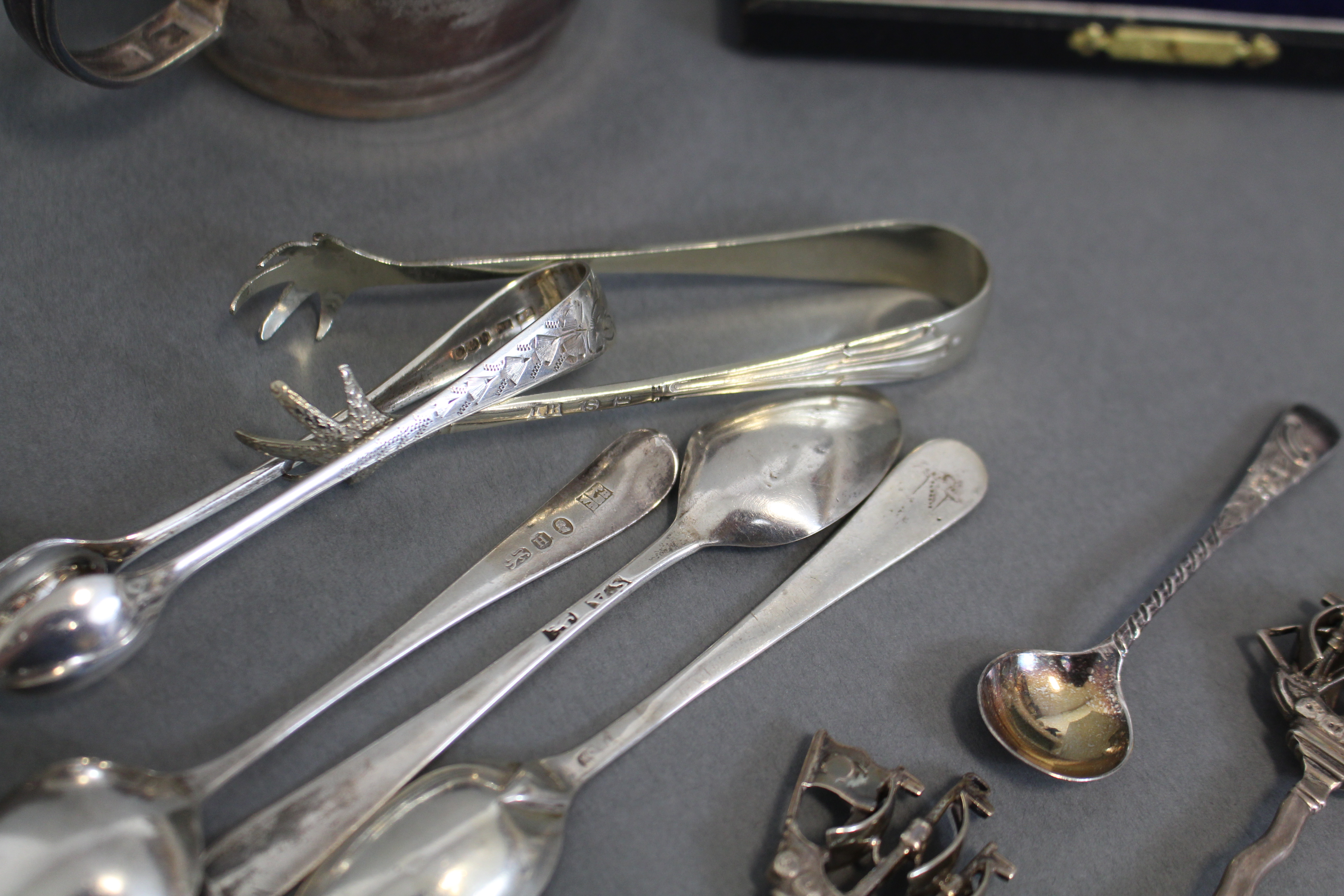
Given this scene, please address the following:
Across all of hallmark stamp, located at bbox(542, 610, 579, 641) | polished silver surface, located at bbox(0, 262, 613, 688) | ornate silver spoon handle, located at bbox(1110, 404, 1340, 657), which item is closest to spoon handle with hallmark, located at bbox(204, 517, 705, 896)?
hallmark stamp, located at bbox(542, 610, 579, 641)

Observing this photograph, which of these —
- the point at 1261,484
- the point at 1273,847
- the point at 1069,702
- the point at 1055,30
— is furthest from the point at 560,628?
the point at 1055,30

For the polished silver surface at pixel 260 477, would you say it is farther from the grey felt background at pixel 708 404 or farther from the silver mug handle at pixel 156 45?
the silver mug handle at pixel 156 45

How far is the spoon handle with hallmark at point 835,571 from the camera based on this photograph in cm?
53

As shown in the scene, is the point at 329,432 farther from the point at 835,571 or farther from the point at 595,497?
the point at 835,571

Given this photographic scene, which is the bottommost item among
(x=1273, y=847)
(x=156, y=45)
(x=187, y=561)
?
(x=1273, y=847)

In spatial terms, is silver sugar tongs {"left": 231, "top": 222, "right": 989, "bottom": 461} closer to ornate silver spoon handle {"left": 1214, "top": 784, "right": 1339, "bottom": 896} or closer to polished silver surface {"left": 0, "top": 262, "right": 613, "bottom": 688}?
polished silver surface {"left": 0, "top": 262, "right": 613, "bottom": 688}

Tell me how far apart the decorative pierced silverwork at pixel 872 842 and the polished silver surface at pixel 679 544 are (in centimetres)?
14

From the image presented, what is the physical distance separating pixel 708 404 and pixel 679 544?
0.47 ft

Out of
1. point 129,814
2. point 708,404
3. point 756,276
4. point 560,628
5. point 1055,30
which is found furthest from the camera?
point 1055,30

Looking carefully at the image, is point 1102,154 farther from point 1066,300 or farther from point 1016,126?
point 1066,300

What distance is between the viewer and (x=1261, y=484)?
0.73 metres

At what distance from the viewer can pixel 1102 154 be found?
3.28 ft

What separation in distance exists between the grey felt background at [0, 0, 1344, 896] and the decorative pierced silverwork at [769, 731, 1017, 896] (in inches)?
0.9

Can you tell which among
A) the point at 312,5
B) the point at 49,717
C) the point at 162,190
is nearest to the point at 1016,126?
the point at 312,5
